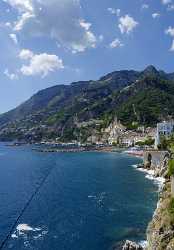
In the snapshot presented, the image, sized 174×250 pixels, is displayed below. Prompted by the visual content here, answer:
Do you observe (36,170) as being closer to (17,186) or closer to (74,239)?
(17,186)

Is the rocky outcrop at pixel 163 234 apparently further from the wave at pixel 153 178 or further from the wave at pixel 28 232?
the wave at pixel 153 178

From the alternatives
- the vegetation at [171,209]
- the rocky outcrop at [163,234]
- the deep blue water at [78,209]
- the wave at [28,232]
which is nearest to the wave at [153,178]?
the deep blue water at [78,209]

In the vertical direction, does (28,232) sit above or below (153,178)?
below

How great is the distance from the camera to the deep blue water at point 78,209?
56.1m

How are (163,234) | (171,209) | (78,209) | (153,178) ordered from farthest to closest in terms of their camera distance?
(153,178), (78,209), (171,209), (163,234)

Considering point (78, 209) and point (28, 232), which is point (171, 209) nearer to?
point (28, 232)

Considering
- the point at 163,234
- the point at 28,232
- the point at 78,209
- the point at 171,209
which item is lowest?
the point at 28,232

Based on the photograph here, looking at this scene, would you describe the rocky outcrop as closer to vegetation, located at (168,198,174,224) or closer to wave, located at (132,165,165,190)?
vegetation, located at (168,198,174,224)

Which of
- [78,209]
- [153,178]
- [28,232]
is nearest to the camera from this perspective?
[28,232]

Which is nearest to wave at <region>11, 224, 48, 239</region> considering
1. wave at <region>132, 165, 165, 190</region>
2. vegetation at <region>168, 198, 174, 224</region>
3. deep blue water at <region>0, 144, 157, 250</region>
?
deep blue water at <region>0, 144, 157, 250</region>

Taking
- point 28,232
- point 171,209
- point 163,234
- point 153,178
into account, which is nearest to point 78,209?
point 28,232

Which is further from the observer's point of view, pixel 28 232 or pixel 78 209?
pixel 78 209

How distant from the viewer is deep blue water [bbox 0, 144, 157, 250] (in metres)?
56.1

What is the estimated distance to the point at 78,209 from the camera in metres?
74.0
